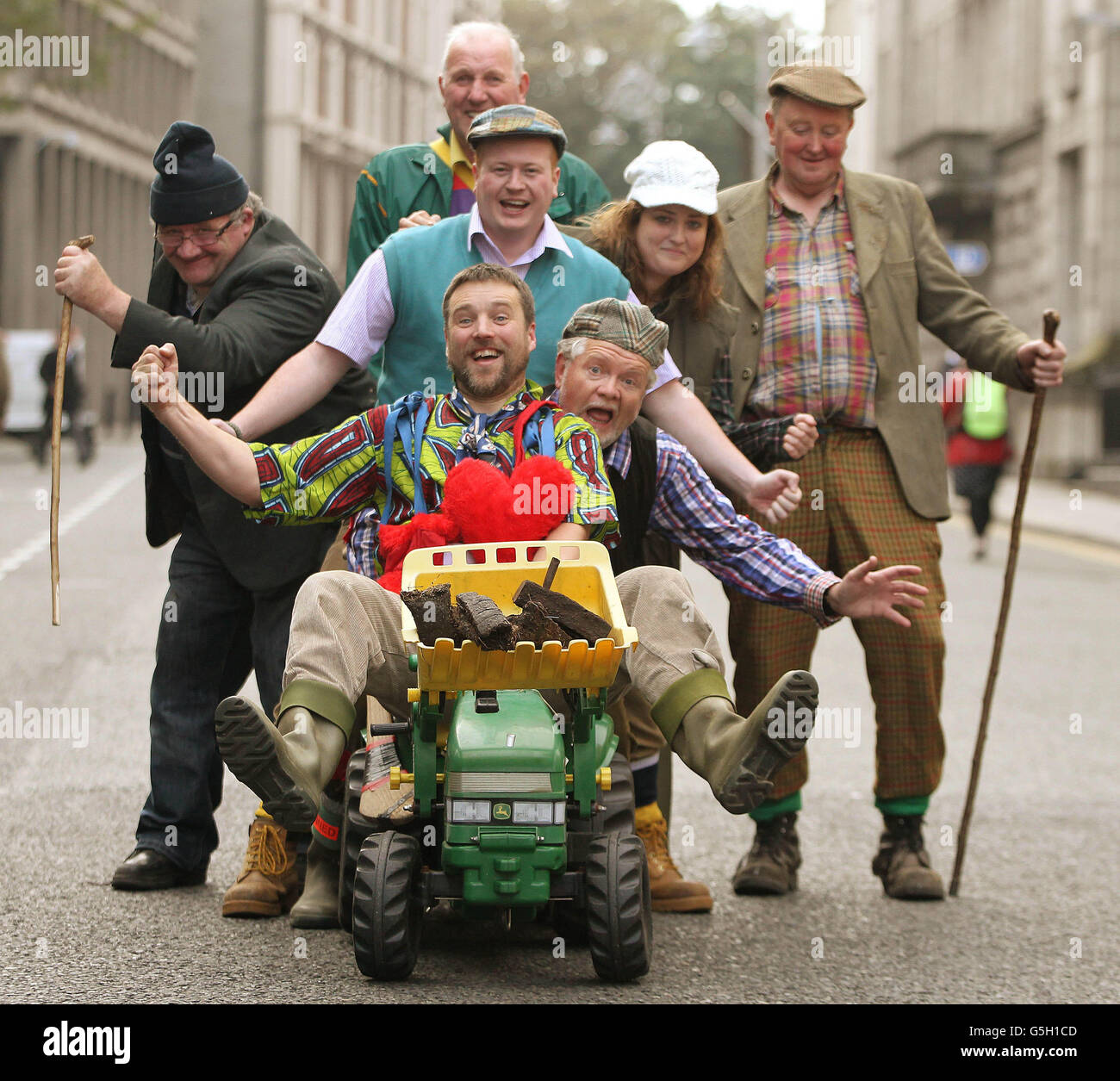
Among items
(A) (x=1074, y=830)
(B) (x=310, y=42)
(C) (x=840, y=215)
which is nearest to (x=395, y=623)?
(C) (x=840, y=215)

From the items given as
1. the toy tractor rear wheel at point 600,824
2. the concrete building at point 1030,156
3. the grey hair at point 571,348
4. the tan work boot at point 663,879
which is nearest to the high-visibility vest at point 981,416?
the concrete building at point 1030,156

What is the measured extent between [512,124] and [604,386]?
0.74 meters

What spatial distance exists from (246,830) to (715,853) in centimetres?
150

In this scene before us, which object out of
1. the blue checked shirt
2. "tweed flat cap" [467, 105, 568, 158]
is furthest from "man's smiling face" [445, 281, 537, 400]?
"tweed flat cap" [467, 105, 568, 158]

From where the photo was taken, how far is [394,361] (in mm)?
5309

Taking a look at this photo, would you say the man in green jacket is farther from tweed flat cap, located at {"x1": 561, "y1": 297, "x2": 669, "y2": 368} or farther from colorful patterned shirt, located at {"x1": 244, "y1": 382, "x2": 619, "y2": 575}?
colorful patterned shirt, located at {"x1": 244, "y1": 382, "x2": 619, "y2": 575}

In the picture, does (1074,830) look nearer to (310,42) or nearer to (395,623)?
(395,623)

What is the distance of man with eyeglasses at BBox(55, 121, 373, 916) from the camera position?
5.26 m

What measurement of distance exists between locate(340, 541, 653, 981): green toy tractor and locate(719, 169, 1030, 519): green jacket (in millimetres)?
1603

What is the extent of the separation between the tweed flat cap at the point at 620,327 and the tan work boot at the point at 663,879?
4.27 feet

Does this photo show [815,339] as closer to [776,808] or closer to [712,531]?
[712,531]

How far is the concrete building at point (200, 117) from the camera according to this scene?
45594 millimetres

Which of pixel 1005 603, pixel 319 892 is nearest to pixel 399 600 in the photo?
pixel 319 892

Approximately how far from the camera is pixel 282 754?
4.07m
